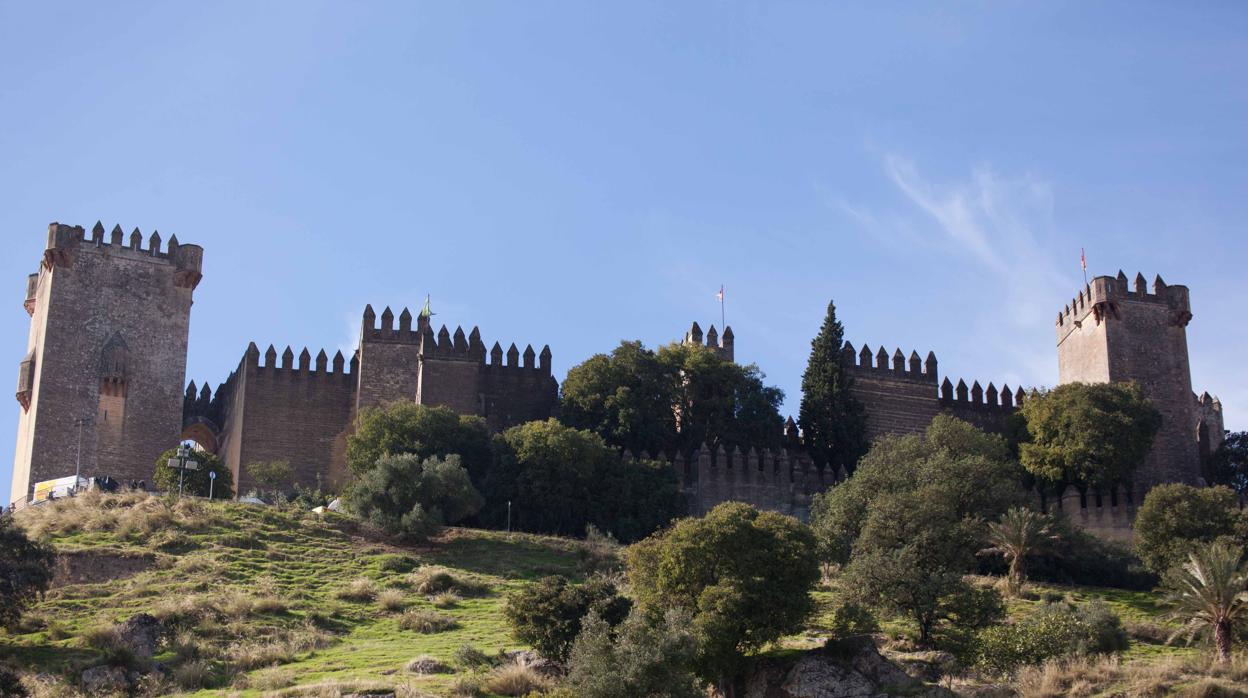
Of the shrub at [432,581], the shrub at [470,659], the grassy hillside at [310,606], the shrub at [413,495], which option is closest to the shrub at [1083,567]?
the grassy hillside at [310,606]

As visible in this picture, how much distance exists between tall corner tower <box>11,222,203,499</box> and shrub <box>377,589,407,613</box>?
1638 centimetres

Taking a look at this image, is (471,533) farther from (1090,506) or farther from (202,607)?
(1090,506)

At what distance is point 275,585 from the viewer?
42.9 meters

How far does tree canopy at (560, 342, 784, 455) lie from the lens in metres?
56.9

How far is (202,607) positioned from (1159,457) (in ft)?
107

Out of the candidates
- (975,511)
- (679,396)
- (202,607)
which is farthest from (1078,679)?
(679,396)

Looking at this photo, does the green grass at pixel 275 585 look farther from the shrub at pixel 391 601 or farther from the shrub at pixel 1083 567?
the shrub at pixel 1083 567

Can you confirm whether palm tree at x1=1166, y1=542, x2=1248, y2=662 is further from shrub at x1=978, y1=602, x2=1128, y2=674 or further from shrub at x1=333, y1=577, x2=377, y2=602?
shrub at x1=333, y1=577, x2=377, y2=602

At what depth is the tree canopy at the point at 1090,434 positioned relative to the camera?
5528cm

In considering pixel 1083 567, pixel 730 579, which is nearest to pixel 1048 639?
pixel 730 579

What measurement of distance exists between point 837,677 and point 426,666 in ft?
26.1

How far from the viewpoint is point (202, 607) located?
40406mm

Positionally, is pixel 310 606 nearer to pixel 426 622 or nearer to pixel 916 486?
pixel 426 622

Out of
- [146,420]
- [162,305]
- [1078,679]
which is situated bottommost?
[1078,679]
